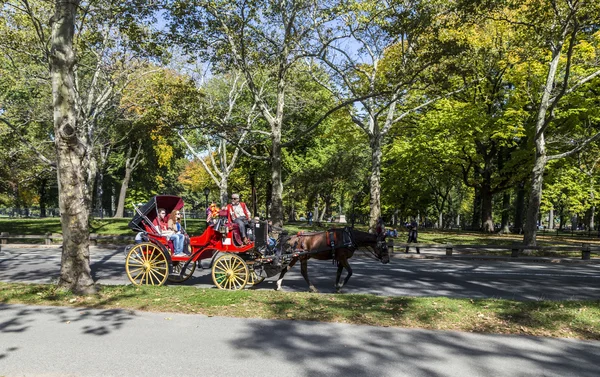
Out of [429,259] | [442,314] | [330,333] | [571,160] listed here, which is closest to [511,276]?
[429,259]

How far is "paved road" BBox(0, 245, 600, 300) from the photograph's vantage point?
11592 mm

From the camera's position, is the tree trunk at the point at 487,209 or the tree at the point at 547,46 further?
the tree trunk at the point at 487,209

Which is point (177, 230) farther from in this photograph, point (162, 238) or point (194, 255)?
point (194, 255)

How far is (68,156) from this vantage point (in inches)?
357

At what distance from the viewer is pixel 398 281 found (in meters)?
13.2

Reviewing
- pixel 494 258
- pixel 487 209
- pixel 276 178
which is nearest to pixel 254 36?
pixel 276 178

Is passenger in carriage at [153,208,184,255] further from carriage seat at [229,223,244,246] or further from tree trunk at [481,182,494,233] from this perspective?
tree trunk at [481,182,494,233]

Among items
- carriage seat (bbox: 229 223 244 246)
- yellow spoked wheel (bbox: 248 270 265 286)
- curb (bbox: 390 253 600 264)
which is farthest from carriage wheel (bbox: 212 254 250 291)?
curb (bbox: 390 253 600 264)

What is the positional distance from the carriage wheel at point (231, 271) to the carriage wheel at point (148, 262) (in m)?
1.31

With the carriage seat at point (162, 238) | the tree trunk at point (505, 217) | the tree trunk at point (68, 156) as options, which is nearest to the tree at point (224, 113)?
the carriage seat at point (162, 238)

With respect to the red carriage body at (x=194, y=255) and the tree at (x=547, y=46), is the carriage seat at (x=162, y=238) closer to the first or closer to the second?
the red carriage body at (x=194, y=255)

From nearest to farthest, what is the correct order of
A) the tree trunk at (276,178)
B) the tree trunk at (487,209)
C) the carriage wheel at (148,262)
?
the carriage wheel at (148,262)
the tree trunk at (276,178)
the tree trunk at (487,209)

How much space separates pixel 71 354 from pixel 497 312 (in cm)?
689

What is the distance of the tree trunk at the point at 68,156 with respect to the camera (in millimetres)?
9031
